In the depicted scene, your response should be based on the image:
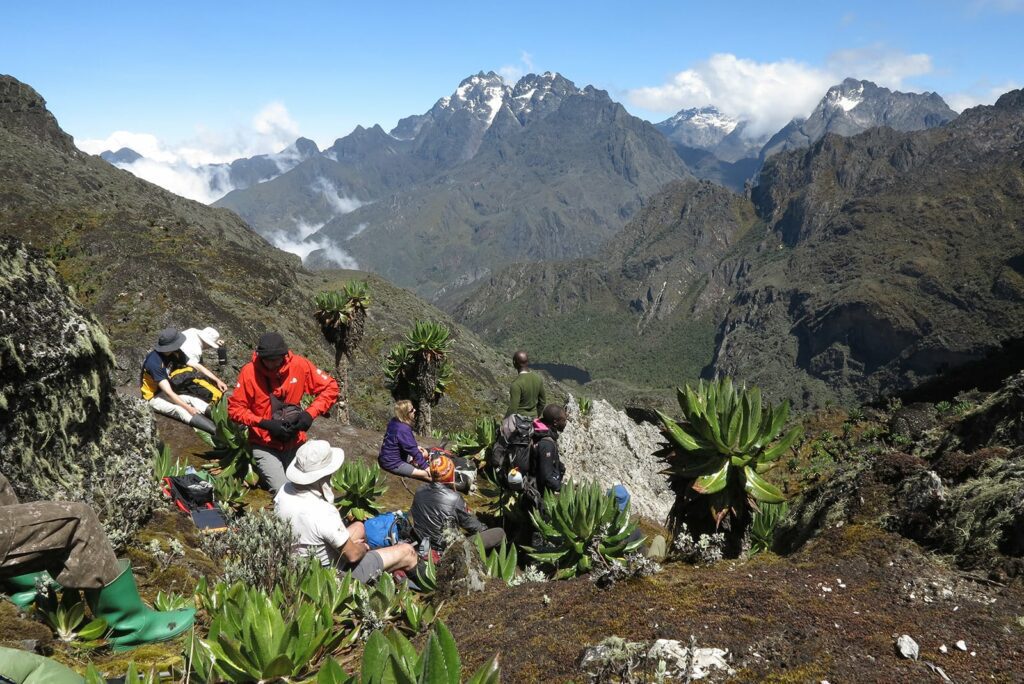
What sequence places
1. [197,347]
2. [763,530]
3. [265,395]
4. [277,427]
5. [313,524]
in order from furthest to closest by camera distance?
1. [197,347]
2. [265,395]
3. [277,427]
4. [763,530]
5. [313,524]

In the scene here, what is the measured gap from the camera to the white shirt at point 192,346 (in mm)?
10586

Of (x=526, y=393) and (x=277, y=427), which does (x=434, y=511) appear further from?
(x=526, y=393)

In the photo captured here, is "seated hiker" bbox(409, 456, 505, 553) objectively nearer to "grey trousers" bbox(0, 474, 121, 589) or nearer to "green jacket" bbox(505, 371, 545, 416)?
"green jacket" bbox(505, 371, 545, 416)

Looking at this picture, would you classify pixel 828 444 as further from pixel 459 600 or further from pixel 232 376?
pixel 232 376

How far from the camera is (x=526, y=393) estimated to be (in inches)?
356

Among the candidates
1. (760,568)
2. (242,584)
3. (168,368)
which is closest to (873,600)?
(760,568)

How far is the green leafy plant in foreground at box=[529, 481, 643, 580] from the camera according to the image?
216 inches

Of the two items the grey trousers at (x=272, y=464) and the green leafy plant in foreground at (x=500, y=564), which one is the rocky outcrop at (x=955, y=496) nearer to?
the green leafy plant in foreground at (x=500, y=564)

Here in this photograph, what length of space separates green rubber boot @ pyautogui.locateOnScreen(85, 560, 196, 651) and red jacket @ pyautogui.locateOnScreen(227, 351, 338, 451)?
3.09m

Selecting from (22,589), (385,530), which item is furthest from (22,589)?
(385,530)

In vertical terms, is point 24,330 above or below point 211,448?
above

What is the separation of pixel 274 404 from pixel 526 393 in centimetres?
357

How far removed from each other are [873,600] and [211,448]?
9624 mm

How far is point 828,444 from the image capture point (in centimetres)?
1791
